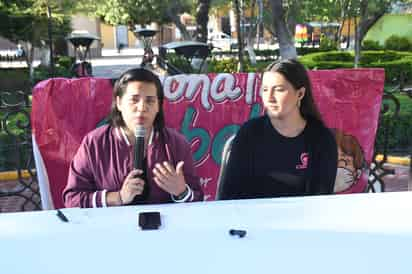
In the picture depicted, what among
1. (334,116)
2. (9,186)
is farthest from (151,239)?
(9,186)

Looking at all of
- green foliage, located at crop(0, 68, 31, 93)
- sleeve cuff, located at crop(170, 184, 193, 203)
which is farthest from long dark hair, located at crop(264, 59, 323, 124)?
green foliage, located at crop(0, 68, 31, 93)

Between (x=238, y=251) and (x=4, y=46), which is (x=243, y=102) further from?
(x=4, y=46)

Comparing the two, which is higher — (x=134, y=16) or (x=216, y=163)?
(x=134, y=16)

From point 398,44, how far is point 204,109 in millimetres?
21349

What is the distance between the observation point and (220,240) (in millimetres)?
1663

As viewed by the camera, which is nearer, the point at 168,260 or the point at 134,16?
the point at 168,260

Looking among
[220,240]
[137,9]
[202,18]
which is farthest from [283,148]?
[137,9]

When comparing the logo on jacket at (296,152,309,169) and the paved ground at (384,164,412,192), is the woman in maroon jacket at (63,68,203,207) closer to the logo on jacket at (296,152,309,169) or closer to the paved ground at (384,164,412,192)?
the logo on jacket at (296,152,309,169)

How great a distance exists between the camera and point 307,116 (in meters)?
2.81

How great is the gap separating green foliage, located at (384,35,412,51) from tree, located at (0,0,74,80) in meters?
12.8

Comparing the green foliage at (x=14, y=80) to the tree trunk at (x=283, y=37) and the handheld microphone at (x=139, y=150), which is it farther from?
the handheld microphone at (x=139, y=150)

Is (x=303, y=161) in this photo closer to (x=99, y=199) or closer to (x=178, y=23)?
(x=99, y=199)

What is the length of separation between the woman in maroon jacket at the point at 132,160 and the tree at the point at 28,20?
45.0ft

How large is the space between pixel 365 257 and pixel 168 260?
55 cm
